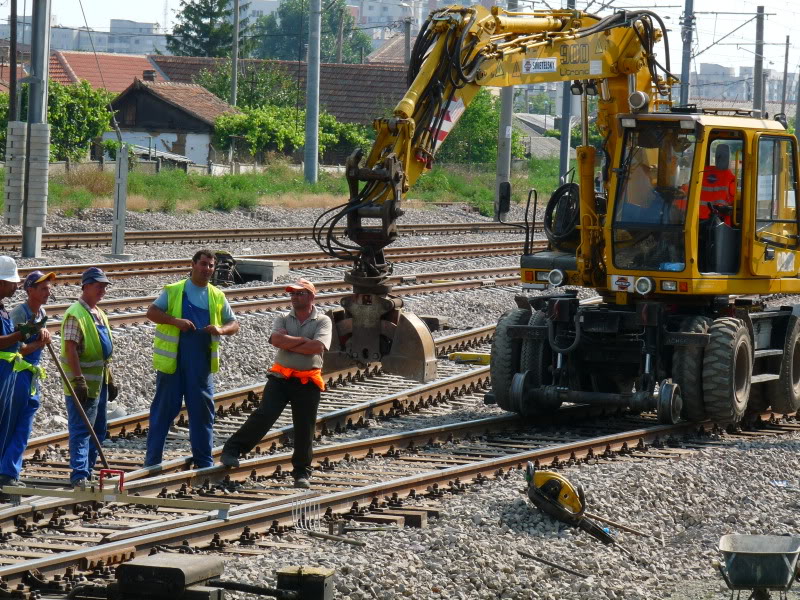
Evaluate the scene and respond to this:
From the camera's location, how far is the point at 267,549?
27.6ft

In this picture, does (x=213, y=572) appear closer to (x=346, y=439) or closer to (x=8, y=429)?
(x=8, y=429)

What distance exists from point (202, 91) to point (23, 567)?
184 ft

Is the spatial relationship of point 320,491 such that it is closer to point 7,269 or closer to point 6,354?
point 6,354

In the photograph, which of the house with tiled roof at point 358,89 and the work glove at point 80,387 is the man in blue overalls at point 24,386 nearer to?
the work glove at point 80,387

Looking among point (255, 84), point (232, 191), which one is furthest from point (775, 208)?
point (255, 84)

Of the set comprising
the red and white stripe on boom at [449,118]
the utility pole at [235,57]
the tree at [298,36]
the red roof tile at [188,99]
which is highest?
the tree at [298,36]

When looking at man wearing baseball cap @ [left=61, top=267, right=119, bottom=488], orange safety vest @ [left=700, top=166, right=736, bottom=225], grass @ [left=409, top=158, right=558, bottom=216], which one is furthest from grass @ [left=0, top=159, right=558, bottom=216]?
man wearing baseball cap @ [left=61, top=267, right=119, bottom=488]

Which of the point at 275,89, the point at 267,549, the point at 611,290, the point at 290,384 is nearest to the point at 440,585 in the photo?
the point at 267,549

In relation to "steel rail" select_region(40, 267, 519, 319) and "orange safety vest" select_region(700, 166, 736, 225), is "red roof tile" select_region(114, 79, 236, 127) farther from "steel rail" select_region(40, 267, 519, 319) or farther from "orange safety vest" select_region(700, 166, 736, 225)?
"orange safety vest" select_region(700, 166, 736, 225)

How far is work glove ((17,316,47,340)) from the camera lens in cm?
930

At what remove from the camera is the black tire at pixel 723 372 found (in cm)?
1287

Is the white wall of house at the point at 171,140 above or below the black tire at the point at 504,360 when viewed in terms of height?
above

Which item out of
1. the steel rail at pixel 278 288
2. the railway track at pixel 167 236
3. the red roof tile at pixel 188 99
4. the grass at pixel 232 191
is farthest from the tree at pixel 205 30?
the steel rail at pixel 278 288

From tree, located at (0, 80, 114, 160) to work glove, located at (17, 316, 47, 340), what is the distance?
40.5 m
